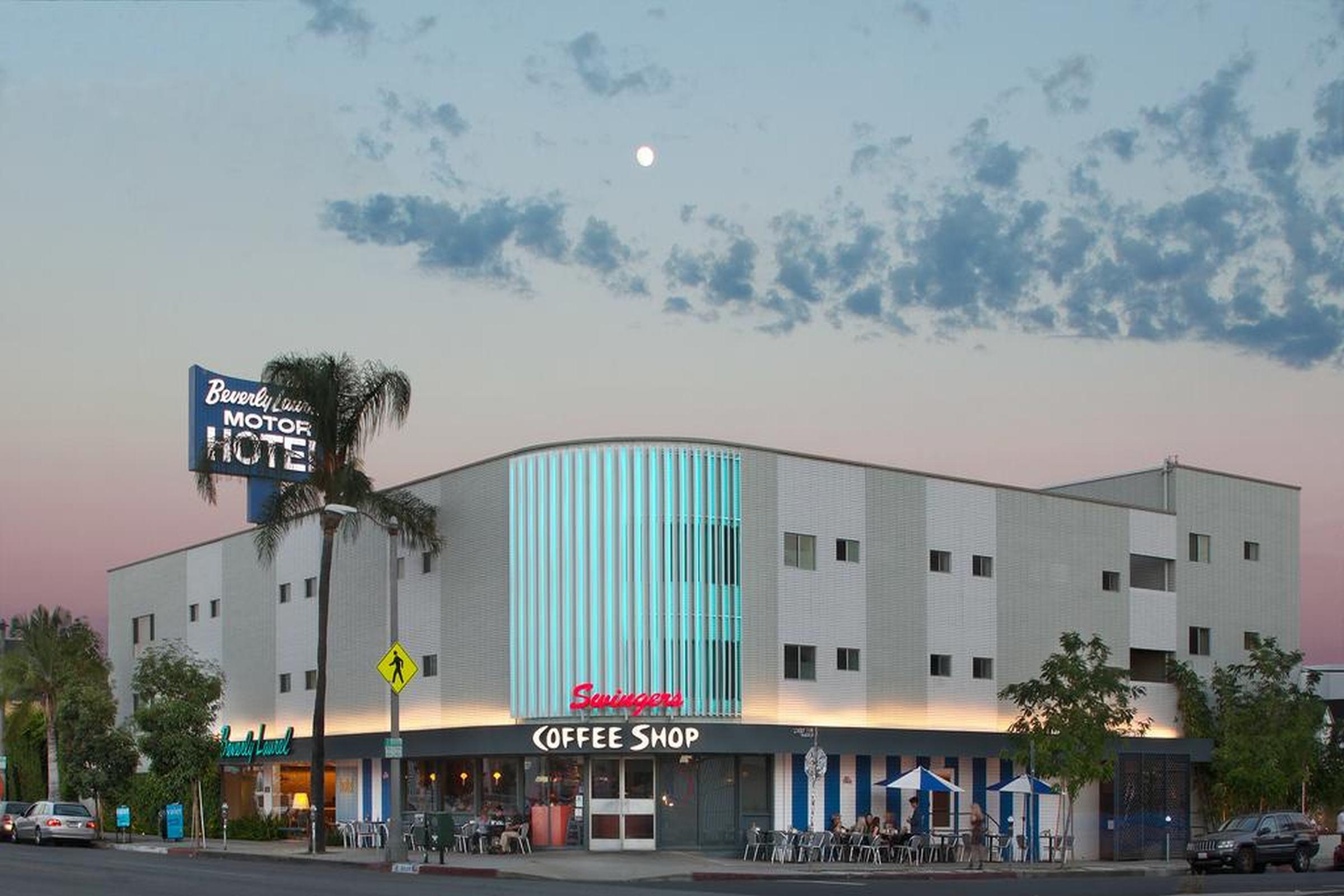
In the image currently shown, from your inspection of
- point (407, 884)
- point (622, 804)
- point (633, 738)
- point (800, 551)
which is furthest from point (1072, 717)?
point (407, 884)

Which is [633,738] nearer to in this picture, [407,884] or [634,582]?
[634,582]

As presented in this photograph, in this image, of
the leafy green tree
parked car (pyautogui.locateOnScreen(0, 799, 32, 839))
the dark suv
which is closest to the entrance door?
the dark suv

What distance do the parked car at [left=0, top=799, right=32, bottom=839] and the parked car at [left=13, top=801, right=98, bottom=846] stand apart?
1.25m

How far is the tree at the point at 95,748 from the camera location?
65.2 meters

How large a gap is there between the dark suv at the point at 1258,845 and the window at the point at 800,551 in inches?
551

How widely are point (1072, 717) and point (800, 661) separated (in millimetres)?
8201

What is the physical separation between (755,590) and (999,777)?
11.8 meters

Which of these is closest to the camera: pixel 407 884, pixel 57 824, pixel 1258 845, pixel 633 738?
pixel 407 884

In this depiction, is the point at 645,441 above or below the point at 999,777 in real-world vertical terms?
above

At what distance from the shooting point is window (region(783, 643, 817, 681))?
174 ft

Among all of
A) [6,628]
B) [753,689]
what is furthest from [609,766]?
[6,628]

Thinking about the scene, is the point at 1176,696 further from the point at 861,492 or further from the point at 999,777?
the point at 861,492

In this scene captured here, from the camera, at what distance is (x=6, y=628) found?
113 metres

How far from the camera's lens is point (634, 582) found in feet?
168
